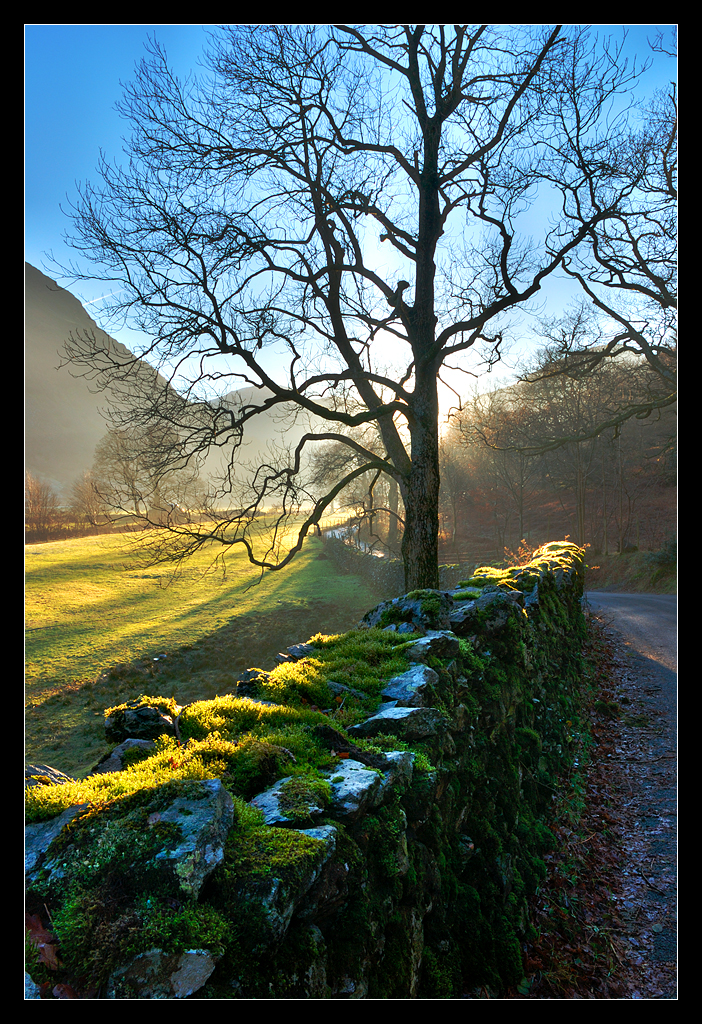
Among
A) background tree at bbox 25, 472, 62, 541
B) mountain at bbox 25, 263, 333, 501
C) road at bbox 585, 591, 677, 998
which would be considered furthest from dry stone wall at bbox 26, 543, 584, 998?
background tree at bbox 25, 472, 62, 541

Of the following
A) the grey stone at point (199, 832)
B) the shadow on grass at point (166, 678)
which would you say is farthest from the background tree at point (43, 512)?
the grey stone at point (199, 832)

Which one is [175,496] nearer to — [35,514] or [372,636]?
[35,514]

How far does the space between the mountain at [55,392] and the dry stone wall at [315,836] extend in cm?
263

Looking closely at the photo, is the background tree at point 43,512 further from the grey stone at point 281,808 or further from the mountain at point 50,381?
the grey stone at point 281,808

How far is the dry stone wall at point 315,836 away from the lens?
5.30 ft

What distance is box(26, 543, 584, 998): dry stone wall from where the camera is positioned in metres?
1.61

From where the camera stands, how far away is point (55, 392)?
6582mm

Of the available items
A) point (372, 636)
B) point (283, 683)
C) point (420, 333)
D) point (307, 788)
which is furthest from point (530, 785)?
point (420, 333)

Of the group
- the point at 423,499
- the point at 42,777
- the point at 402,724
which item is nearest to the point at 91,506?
the point at 423,499

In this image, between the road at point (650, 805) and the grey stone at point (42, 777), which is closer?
the grey stone at point (42, 777)

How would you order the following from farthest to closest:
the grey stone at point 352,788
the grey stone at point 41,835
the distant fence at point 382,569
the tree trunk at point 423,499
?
the distant fence at point 382,569 < the tree trunk at point 423,499 < the grey stone at point 352,788 < the grey stone at point 41,835

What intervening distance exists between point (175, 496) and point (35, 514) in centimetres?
306

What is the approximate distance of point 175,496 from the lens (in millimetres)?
8859
